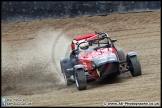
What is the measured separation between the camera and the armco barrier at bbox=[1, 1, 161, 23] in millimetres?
18125

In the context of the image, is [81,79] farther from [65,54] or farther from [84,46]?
[65,54]

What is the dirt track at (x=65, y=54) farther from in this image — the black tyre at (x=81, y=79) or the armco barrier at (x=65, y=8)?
the armco barrier at (x=65, y=8)

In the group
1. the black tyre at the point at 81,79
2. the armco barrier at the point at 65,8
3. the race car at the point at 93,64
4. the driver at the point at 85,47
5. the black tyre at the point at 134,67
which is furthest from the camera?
the armco barrier at the point at 65,8

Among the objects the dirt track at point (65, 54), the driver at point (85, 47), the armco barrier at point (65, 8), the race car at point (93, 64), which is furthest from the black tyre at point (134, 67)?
the armco barrier at point (65, 8)

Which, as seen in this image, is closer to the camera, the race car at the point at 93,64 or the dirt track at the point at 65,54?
the dirt track at the point at 65,54

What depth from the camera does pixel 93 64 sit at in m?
Answer: 11.7

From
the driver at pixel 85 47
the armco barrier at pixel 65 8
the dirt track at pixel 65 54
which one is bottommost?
the dirt track at pixel 65 54

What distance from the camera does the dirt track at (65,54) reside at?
32.1 feet

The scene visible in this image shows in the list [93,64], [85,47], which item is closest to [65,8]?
[85,47]

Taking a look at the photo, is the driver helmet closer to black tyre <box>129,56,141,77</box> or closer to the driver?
the driver

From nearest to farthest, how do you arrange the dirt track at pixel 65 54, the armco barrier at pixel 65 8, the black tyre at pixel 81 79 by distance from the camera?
1. the dirt track at pixel 65 54
2. the black tyre at pixel 81 79
3. the armco barrier at pixel 65 8

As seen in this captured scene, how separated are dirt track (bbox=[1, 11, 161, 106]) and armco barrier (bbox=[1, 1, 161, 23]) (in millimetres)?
267

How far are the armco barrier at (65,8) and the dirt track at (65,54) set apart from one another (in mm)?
267

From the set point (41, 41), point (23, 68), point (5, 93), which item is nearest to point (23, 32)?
point (41, 41)
